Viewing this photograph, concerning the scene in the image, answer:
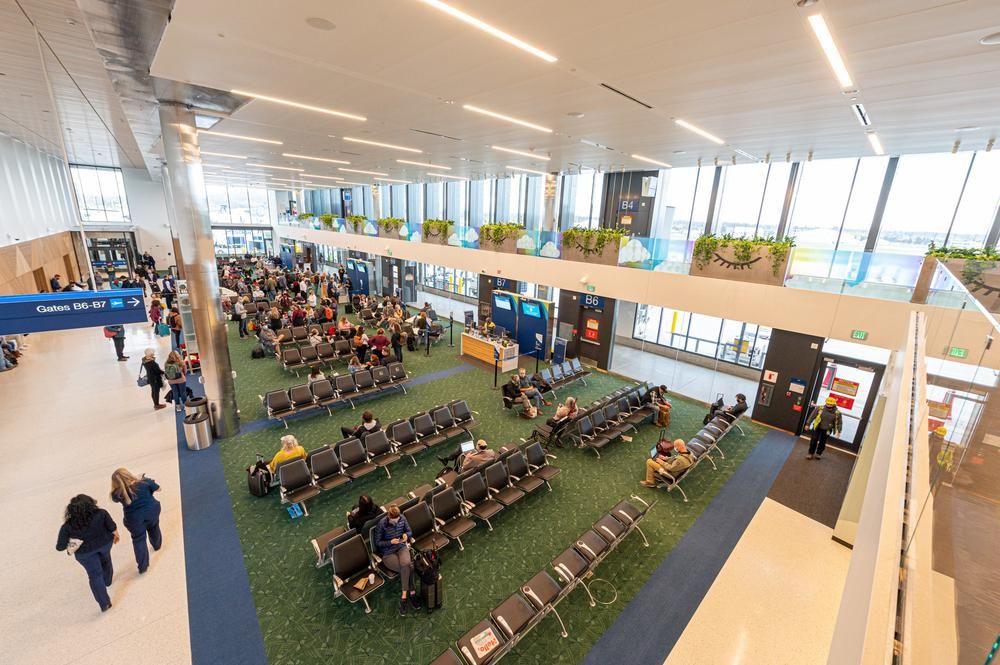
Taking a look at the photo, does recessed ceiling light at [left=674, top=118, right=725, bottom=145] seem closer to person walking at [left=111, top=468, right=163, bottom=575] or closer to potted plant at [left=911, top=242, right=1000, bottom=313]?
potted plant at [left=911, top=242, right=1000, bottom=313]

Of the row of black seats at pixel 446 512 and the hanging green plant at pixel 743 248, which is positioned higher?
the hanging green plant at pixel 743 248

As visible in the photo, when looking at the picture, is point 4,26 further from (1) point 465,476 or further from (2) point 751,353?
(2) point 751,353

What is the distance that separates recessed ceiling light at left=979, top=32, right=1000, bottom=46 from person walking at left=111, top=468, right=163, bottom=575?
34.5ft

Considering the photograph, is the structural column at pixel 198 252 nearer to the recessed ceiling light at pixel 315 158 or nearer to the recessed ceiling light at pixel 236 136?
the recessed ceiling light at pixel 236 136

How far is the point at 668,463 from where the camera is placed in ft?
25.3

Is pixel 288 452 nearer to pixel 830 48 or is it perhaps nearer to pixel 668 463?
pixel 668 463

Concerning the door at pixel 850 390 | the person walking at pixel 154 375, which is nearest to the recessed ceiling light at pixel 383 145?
the person walking at pixel 154 375

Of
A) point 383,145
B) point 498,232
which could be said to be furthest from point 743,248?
point 383,145

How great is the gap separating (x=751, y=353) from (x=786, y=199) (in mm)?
5150

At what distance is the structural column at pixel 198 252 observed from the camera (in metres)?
7.66

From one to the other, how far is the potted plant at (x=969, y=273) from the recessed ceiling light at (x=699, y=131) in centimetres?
453

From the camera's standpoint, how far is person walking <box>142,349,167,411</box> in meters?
9.46

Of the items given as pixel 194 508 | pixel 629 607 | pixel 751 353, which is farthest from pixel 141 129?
pixel 751 353

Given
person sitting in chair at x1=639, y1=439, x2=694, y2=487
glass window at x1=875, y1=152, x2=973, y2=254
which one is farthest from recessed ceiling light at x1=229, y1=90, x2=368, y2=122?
glass window at x1=875, y1=152, x2=973, y2=254
